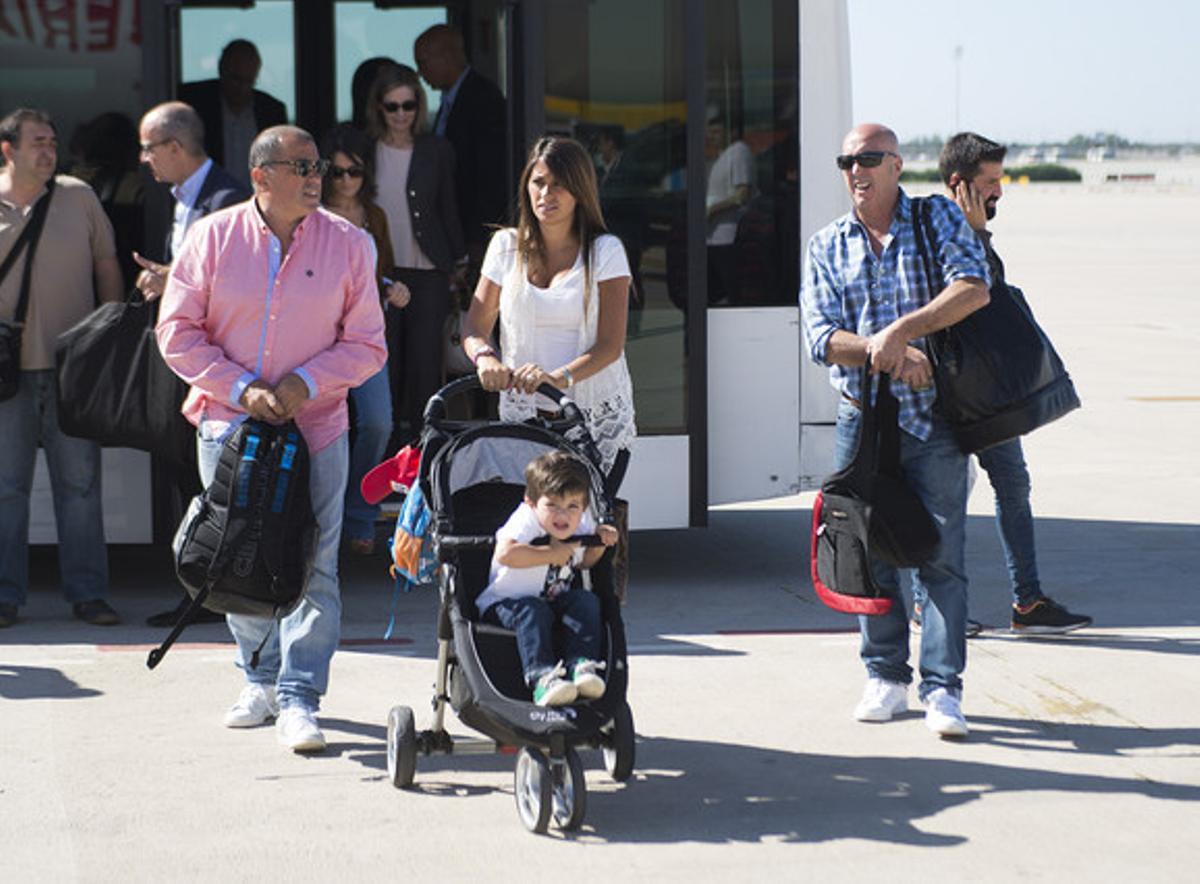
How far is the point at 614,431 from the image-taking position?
261 inches

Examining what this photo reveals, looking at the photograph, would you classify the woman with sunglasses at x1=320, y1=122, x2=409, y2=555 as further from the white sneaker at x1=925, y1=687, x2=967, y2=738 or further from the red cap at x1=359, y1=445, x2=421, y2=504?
the white sneaker at x1=925, y1=687, x2=967, y2=738

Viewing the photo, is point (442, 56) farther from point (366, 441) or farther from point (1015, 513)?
point (1015, 513)

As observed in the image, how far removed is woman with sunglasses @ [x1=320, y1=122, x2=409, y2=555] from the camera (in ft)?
27.5

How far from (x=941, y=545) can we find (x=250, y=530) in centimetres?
209

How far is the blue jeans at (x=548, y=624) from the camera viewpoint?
5633mm

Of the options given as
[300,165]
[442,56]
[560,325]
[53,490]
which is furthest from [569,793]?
[442,56]

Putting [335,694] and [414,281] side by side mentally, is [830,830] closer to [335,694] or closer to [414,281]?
[335,694]

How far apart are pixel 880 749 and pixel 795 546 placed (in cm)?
387

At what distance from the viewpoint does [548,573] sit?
5.86 metres

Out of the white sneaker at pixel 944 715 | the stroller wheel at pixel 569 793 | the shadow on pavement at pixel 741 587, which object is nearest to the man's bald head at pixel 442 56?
the shadow on pavement at pixel 741 587

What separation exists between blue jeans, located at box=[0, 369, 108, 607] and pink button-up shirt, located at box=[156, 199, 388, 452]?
76.4 inches

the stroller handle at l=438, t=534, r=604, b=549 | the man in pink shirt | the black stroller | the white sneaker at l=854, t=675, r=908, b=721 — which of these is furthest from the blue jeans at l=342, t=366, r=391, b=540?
the stroller handle at l=438, t=534, r=604, b=549

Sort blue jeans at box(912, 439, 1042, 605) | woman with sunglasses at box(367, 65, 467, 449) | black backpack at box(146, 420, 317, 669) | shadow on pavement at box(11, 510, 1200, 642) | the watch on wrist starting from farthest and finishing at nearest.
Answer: woman with sunglasses at box(367, 65, 467, 449) → shadow on pavement at box(11, 510, 1200, 642) → blue jeans at box(912, 439, 1042, 605) → the watch on wrist → black backpack at box(146, 420, 317, 669)

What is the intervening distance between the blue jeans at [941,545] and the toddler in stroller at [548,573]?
45.7 inches
